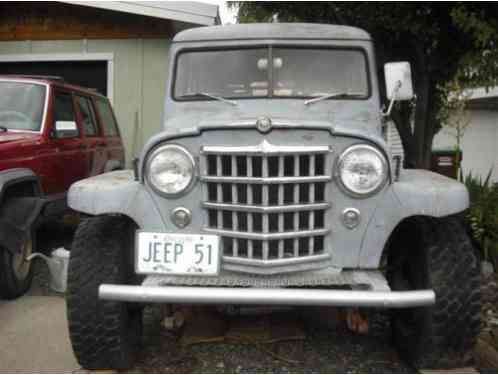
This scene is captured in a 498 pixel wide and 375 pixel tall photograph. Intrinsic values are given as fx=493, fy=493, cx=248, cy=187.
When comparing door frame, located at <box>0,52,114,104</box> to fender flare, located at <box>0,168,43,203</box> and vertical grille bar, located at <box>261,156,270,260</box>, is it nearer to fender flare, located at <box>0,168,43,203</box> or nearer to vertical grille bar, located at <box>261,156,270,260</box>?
fender flare, located at <box>0,168,43,203</box>

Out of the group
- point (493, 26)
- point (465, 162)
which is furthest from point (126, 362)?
point (465, 162)

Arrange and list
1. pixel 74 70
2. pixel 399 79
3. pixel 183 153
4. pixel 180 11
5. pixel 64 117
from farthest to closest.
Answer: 1. pixel 74 70
2. pixel 180 11
3. pixel 64 117
4. pixel 399 79
5. pixel 183 153

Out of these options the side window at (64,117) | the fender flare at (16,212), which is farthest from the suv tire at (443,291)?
the side window at (64,117)

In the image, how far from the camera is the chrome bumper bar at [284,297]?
Answer: 6.81 ft

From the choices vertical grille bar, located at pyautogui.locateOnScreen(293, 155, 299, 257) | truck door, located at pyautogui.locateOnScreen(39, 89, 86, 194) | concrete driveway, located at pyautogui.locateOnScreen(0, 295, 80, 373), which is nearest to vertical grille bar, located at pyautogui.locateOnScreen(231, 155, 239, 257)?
vertical grille bar, located at pyautogui.locateOnScreen(293, 155, 299, 257)

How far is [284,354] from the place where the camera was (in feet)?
9.64

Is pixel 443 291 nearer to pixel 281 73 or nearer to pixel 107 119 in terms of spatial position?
pixel 281 73

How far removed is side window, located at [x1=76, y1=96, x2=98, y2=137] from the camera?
5209 mm

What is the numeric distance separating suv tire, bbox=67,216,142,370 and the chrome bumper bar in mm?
427

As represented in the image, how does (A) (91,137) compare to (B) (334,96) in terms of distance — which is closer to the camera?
(B) (334,96)

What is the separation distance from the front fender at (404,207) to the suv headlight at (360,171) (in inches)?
3.7

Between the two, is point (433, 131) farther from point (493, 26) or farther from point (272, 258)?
point (272, 258)

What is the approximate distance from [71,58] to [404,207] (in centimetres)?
677

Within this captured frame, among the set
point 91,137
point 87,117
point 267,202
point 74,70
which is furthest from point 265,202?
point 74,70
